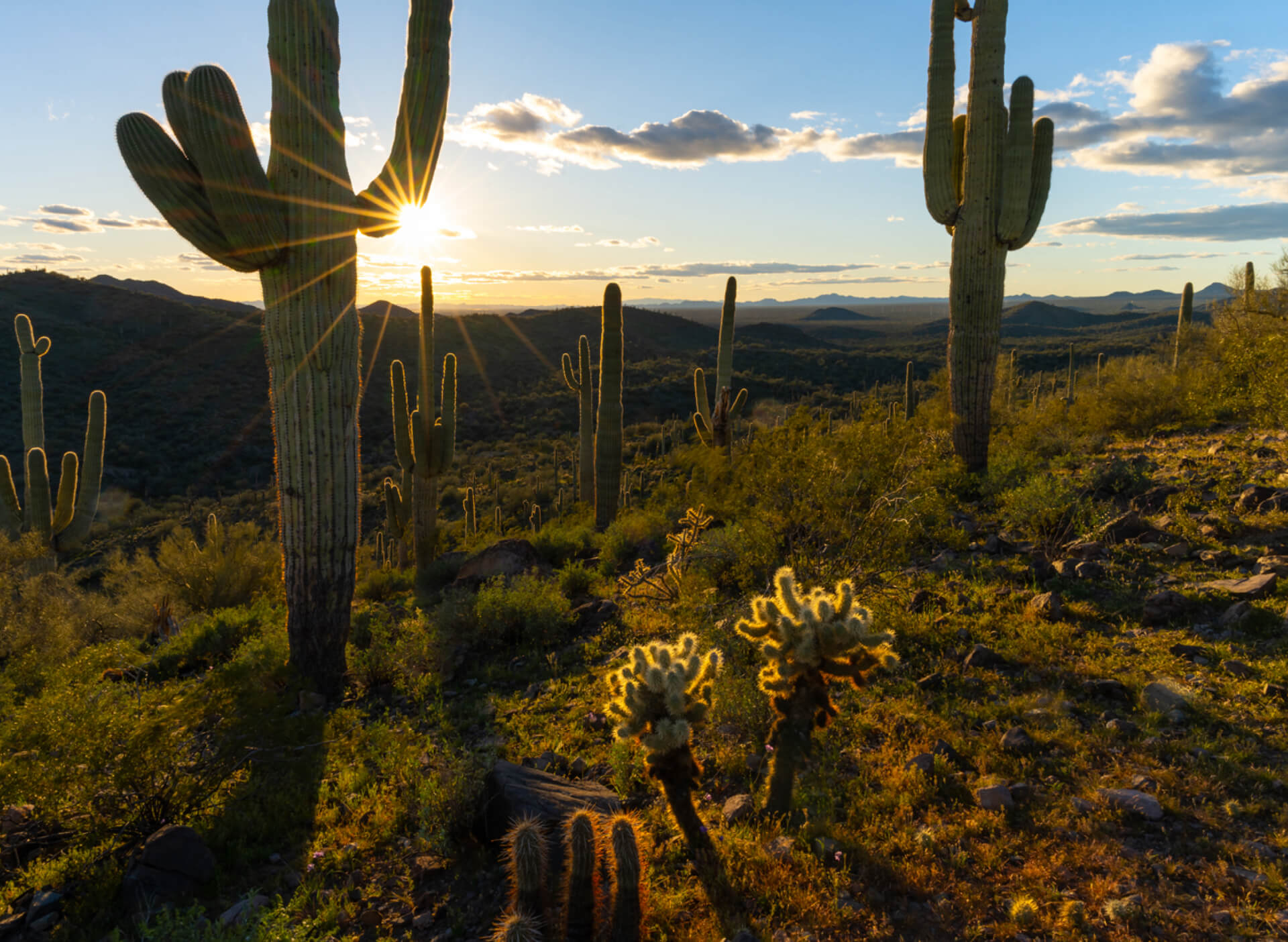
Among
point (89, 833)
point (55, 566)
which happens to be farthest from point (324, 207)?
point (55, 566)

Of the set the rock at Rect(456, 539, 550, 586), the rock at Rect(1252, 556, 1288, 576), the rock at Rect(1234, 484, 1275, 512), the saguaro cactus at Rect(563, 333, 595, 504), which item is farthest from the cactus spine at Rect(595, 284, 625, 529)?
the rock at Rect(1252, 556, 1288, 576)

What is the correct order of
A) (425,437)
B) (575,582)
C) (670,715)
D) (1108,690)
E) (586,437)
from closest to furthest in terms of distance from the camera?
(670,715), (1108,690), (575,582), (425,437), (586,437)

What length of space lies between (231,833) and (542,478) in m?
23.0

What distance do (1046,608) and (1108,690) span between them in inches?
48.7

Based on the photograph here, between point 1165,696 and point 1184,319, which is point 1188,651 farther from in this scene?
point 1184,319

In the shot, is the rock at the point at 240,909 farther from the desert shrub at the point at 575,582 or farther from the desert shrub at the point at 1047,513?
the desert shrub at the point at 1047,513

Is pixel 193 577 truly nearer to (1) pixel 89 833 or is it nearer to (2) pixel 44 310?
(1) pixel 89 833

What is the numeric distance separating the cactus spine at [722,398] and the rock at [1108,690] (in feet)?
29.8

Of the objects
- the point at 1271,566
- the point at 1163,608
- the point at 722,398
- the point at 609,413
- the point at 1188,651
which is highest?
the point at 722,398

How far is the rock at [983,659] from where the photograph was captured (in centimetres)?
524

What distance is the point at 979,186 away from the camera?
1010 centimetres

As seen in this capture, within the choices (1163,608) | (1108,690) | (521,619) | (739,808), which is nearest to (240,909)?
(739,808)

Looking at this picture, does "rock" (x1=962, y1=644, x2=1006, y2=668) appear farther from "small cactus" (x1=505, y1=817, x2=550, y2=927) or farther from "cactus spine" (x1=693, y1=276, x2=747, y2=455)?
"cactus spine" (x1=693, y1=276, x2=747, y2=455)

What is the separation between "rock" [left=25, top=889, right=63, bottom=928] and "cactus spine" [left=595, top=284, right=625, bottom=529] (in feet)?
35.4
